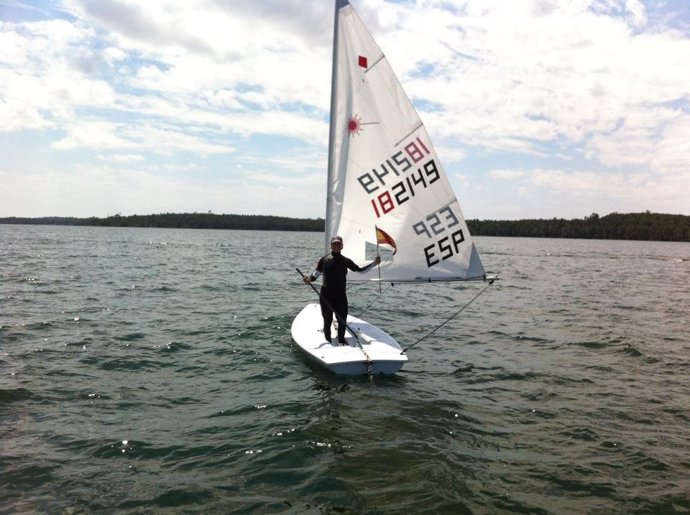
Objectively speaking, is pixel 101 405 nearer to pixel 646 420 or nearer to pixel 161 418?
pixel 161 418

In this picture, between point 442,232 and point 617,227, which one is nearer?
point 442,232

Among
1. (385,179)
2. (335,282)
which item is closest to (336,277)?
(335,282)

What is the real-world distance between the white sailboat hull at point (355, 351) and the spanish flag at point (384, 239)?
81.4 inches

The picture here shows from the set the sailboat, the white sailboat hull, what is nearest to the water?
the white sailboat hull

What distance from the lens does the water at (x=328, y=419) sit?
5875 millimetres

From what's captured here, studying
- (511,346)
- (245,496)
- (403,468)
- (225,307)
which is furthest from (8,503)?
(225,307)

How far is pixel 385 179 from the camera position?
10766 mm

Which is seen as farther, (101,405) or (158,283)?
(158,283)

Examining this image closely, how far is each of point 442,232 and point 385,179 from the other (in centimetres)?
165

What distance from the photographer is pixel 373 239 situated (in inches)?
436

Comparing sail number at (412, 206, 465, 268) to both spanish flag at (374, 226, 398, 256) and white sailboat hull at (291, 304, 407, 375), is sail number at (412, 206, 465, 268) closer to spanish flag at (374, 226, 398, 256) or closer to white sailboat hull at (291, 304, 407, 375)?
spanish flag at (374, 226, 398, 256)

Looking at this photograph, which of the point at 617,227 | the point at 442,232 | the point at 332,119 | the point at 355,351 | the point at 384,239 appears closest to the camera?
the point at 355,351

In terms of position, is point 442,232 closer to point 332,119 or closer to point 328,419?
point 332,119

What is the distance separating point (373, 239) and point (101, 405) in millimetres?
6112
